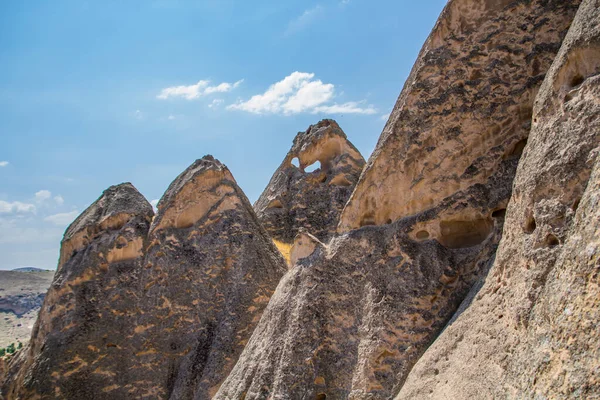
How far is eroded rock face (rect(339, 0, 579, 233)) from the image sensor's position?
197 inches

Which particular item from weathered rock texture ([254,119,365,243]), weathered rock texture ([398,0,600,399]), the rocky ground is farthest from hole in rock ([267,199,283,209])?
the rocky ground

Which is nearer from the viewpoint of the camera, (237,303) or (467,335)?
(467,335)

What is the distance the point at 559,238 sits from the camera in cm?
314

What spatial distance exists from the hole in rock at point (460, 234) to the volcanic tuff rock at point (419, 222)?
10mm

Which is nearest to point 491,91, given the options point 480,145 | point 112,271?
point 480,145

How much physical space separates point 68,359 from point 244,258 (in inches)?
119

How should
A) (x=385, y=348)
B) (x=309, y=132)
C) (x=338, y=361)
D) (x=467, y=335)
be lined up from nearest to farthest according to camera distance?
(x=467, y=335) < (x=385, y=348) < (x=338, y=361) < (x=309, y=132)

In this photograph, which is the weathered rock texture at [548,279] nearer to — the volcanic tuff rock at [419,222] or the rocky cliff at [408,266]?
the rocky cliff at [408,266]

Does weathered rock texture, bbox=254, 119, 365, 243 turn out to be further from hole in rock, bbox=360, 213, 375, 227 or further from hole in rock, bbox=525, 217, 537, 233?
hole in rock, bbox=525, 217, 537, 233

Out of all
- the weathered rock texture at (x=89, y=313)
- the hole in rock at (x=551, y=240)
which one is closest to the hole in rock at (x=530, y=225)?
the hole in rock at (x=551, y=240)

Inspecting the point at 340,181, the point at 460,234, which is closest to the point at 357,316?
the point at 460,234

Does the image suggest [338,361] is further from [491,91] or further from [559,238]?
[491,91]

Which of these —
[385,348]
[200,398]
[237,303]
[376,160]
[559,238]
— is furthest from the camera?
[237,303]

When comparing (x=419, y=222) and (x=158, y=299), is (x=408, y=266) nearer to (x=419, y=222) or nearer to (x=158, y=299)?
(x=419, y=222)
